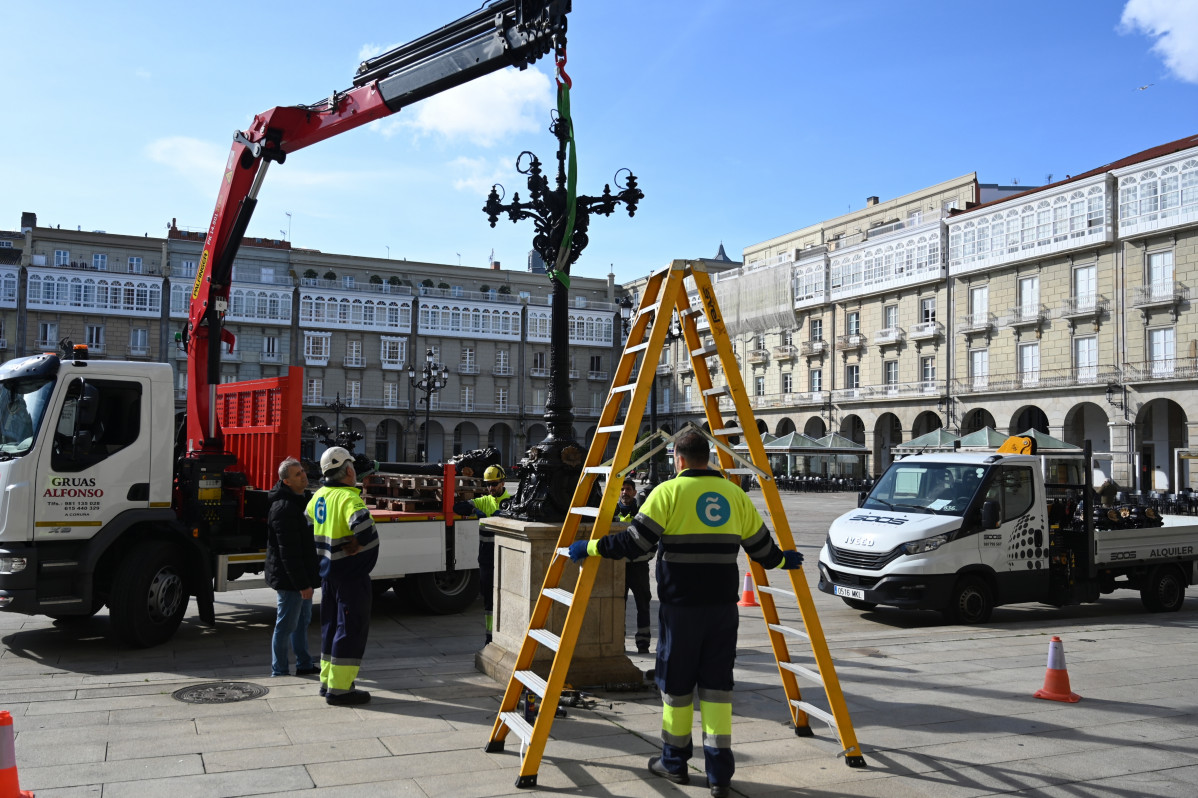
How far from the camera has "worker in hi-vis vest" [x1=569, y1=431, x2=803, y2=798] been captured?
4.54m

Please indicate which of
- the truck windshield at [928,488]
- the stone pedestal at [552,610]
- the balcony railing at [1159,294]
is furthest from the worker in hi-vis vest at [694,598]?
the balcony railing at [1159,294]

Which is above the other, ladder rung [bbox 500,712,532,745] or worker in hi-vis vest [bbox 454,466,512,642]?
worker in hi-vis vest [bbox 454,466,512,642]

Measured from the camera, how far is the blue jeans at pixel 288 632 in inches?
287

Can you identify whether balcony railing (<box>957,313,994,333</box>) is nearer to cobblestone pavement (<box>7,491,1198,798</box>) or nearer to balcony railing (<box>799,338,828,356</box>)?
balcony railing (<box>799,338,828,356</box>)

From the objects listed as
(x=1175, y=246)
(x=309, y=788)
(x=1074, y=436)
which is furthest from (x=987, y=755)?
(x=1074, y=436)

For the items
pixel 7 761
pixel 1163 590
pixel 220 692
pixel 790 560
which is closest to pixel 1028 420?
pixel 1163 590

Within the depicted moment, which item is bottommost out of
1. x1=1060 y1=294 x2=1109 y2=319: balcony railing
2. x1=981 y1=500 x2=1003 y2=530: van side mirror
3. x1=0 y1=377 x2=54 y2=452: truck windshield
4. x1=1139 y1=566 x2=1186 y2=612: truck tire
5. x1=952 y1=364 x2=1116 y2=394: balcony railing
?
x1=1139 y1=566 x2=1186 y2=612: truck tire

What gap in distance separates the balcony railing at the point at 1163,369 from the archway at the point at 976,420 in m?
8.30

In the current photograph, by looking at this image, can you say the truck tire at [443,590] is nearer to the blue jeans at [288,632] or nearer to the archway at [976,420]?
the blue jeans at [288,632]

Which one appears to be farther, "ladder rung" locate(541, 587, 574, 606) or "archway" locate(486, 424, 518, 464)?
"archway" locate(486, 424, 518, 464)

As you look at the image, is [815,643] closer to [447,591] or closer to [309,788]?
[309,788]

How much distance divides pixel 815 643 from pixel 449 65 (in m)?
7.46

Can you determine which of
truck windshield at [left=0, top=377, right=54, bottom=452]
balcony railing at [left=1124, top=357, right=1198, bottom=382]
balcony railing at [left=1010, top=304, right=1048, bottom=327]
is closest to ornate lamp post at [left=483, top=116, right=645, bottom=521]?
truck windshield at [left=0, top=377, right=54, bottom=452]

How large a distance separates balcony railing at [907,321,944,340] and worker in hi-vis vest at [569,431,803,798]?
159ft
